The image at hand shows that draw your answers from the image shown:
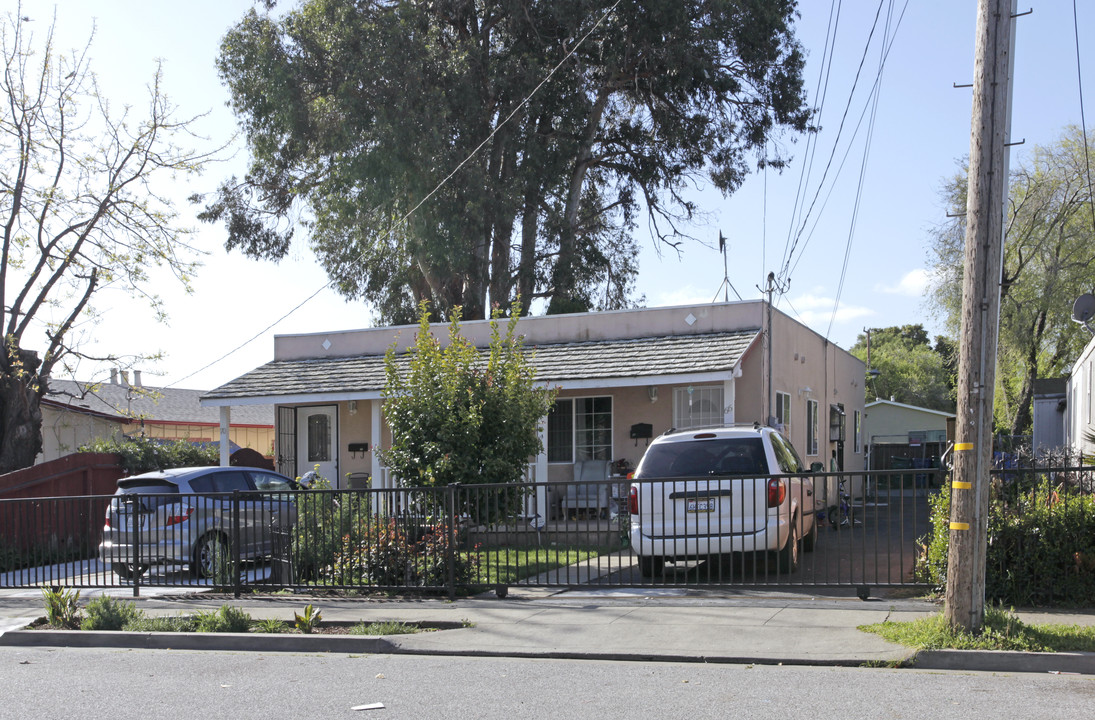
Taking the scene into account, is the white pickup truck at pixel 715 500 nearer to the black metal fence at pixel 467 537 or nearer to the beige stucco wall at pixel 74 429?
the black metal fence at pixel 467 537

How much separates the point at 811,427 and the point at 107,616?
15.9m

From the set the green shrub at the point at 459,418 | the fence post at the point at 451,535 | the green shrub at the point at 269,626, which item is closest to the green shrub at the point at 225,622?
the green shrub at the point at 269,626

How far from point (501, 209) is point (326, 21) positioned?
7572 millimetres

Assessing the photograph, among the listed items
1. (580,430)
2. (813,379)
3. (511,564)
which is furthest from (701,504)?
(813,379)

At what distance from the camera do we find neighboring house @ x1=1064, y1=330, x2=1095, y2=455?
15.6 metres

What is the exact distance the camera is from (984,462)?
7488mm

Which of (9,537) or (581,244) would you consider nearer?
(9,537)

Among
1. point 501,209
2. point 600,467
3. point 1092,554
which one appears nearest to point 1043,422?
point 600,467

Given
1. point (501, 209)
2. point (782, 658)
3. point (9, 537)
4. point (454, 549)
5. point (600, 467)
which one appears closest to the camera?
point (782, 658)

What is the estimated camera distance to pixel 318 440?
70.9 feet

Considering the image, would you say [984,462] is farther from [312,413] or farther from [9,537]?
[312,413]

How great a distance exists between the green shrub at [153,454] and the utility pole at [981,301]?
17.1 m

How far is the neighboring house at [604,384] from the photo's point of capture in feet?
57.7

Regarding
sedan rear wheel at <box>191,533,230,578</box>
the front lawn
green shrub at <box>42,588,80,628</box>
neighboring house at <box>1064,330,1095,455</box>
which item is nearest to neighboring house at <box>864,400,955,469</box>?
neighboring house at <box>1064,330,1095,455</box>
